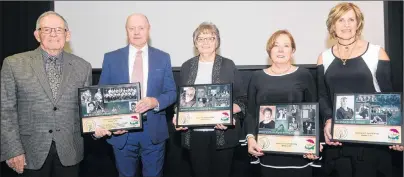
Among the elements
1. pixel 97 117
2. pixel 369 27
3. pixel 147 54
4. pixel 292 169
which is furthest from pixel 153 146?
pixel 369 27

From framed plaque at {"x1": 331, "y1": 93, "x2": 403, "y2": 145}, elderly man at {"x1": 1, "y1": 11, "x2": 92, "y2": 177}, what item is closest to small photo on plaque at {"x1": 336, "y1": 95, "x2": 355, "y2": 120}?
framed plaque at {"x1": 331, "y1": 93, "x2": 403, "y2": 145}

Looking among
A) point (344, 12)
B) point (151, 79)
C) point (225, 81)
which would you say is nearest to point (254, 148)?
point (225, 81)

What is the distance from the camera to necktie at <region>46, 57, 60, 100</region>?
2584 mm

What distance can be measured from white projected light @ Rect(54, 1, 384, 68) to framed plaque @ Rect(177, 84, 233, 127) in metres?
1.54

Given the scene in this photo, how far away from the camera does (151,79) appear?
2.80 meters

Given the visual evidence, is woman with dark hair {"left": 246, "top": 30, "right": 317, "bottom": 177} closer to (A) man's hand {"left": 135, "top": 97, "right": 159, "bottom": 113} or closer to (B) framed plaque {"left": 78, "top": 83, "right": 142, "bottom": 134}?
(A) man's hand {"left": 135, "top": 97, "right": 159, "bottom": 113}

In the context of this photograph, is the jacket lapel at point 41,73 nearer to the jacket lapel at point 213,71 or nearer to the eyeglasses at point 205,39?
the jacket lapel at point 213,71

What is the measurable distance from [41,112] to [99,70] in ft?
5.55

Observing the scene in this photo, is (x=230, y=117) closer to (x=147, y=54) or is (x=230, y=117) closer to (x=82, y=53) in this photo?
(x=147, y=54)

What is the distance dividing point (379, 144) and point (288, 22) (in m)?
2.10

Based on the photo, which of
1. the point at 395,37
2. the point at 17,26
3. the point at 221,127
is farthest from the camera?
the point at 17,26

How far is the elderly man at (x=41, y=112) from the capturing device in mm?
2480

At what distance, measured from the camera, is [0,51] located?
403 cm

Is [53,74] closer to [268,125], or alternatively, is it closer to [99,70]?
[99,70]
